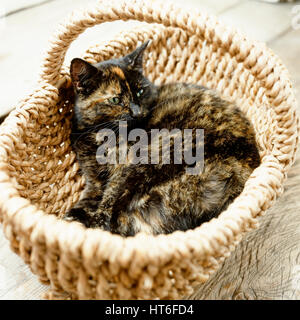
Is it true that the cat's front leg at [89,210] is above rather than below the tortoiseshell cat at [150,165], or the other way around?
below

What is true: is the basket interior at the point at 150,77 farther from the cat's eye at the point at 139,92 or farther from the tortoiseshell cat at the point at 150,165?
the cat's eye at the point at 139,92

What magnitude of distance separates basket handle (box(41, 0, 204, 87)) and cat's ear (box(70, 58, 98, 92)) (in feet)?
0.17

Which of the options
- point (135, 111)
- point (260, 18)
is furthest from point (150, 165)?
point (260, 18)

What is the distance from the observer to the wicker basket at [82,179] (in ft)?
1.64

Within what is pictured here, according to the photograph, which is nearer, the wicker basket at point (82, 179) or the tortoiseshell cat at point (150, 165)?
the wicker basket at point (82, 179)

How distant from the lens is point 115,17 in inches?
30.9

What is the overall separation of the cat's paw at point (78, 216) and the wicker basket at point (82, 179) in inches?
4.1

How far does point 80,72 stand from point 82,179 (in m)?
0.34

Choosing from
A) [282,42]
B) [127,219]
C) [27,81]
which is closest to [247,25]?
[282,42]

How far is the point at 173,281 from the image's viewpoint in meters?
0.57

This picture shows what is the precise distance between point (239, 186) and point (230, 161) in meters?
0.07

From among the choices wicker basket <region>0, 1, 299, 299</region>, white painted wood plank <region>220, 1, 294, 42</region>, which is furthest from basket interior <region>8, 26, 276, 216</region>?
white painted wood plank <region>220, 1, 294, 42</region>

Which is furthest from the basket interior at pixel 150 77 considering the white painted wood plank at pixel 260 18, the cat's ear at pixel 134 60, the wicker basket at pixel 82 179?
the white painted wood plank at pixel 260 18
